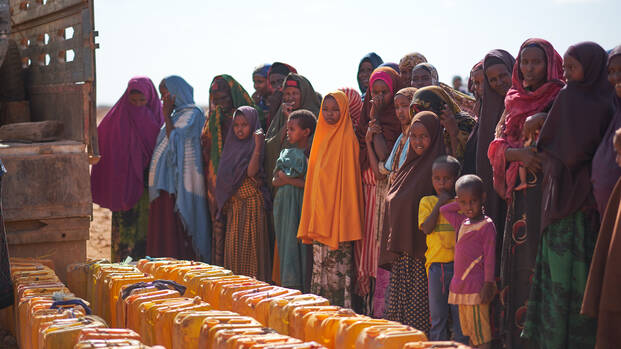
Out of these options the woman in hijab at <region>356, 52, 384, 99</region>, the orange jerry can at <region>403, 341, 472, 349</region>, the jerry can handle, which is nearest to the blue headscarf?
the woman in hijab at <region>356, 52, 384, 99</region>

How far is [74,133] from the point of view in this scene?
26.5 ft

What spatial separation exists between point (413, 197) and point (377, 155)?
0.84m

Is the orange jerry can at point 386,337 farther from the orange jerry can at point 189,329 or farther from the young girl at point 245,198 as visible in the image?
the young girl at point 245,198

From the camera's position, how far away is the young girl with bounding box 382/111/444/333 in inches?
209

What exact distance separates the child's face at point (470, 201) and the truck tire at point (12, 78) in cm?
613

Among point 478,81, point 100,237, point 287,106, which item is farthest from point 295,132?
point 100,237

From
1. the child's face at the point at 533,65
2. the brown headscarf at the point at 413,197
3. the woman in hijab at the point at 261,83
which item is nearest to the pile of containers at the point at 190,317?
the brown headscarf at the point at 413,197

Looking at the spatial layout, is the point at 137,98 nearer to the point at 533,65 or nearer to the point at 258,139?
the point at 258,139

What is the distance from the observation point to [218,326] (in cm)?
352

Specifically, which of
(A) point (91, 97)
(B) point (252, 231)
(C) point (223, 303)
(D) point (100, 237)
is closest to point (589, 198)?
(C) point (223, 303)

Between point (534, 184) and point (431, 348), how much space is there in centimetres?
207

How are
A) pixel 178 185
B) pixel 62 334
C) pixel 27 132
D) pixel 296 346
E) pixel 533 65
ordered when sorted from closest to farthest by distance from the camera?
pixel 296 346, pixel 62 334, pixel 533 65, pixel 27 132, pixel 178 185

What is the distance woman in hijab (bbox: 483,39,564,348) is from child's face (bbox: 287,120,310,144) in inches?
91.7

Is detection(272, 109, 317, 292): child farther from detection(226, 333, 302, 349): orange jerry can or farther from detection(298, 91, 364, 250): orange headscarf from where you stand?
detection(226, 333, 302, 349): orange jerry can
